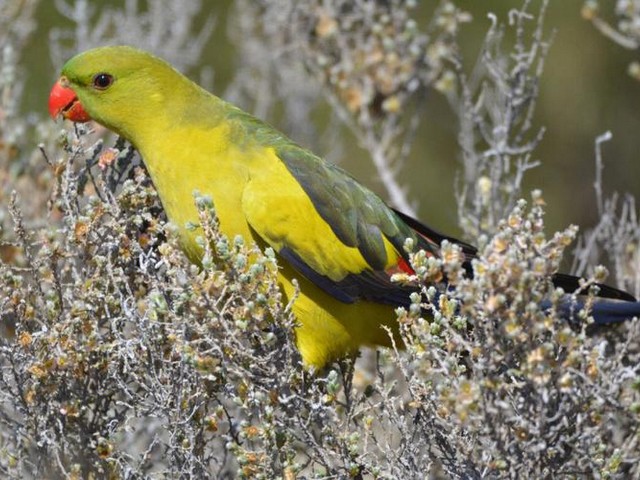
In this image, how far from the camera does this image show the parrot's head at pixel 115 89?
289 cm

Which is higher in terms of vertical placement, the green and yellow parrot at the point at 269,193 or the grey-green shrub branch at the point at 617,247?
the green and yellow parrot at the point at 269,193

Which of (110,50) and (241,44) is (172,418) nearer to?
(110,50)

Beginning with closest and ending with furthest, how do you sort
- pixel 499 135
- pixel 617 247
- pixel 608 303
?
pixel 608 303 < pixel 617 247 < pixel 499 135

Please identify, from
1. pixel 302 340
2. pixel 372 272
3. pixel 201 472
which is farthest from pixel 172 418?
pixel 372 272

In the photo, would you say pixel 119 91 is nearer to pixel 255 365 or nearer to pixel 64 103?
pixel 64 103

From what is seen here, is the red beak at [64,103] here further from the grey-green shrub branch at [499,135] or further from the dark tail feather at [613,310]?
the dark tail feather at [613,310]

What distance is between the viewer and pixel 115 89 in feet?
9.55

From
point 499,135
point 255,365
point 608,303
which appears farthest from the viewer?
point 499,135

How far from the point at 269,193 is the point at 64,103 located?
A: 698 mm

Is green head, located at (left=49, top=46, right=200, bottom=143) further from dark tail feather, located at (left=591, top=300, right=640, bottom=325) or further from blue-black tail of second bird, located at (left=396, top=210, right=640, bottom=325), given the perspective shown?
dark tail feather, located at (left=591, top=300, right=640, bottom=325)

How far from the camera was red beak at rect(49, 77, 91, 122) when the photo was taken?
2934mm

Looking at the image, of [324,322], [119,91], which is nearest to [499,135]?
[324,322]

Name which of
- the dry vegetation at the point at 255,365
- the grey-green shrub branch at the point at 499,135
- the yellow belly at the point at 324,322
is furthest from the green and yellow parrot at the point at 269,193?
the grey-green shrub branch at the point at 499,135

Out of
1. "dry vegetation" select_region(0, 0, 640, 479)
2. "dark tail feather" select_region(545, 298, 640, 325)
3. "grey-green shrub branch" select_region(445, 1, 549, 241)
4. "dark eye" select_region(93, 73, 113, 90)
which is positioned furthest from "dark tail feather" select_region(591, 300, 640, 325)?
"dark eye" select_region(93, 73, 113, 90)
